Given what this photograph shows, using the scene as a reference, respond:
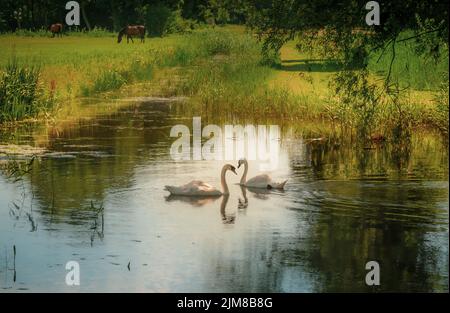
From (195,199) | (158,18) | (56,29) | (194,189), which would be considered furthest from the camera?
(158,18)

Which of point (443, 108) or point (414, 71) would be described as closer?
point (443, 108)

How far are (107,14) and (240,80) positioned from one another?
63.1m

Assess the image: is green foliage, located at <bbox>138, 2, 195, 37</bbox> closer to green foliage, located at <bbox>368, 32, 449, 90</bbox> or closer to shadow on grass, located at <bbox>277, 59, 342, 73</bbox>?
shadow on grass, located at <bbox>277, 59, 342, 73</bbox>

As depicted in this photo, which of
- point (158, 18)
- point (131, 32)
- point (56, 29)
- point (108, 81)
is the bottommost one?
point (108, 81)

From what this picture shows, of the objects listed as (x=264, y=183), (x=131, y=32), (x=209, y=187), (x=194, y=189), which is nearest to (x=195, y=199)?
(x=194, y=189)

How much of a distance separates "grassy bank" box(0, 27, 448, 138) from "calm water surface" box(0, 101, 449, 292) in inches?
102

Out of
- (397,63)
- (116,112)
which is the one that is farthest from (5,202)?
(397,63)

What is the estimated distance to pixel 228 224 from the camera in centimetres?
1423

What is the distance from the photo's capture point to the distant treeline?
3152 inches

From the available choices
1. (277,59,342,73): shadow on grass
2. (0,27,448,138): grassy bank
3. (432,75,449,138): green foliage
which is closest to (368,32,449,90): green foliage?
(0,27,448,138): grassy bank

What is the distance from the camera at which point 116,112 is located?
28.1 metres

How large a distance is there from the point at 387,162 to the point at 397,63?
40.1 feet

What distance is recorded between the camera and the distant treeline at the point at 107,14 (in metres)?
80.1

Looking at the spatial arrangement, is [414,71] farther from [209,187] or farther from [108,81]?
[209,187]
